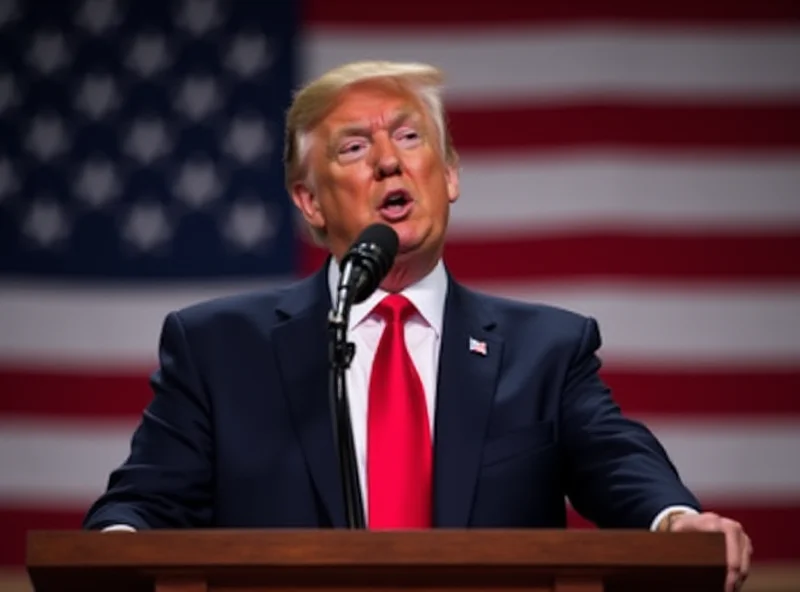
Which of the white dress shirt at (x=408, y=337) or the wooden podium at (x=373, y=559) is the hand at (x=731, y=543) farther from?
the white dress shirt at (x=408, y=337)

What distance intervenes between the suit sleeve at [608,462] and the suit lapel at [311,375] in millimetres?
364

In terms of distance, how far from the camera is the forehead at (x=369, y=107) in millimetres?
2906

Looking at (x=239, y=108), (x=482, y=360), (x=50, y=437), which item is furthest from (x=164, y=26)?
(x=482, y=360)

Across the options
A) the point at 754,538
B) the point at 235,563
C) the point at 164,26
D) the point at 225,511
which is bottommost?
the point at 754,538

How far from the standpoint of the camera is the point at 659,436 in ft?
14.7

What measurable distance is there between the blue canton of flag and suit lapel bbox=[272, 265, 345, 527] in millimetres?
1767

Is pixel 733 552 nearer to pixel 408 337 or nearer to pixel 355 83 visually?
pixel 408 337

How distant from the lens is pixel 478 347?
9.18 ft

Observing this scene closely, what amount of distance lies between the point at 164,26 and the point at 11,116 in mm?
455

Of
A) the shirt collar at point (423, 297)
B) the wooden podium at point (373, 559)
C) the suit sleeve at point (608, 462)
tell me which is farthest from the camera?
the shirt collar at point (423, 297)

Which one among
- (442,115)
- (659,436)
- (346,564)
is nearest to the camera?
(346,564)

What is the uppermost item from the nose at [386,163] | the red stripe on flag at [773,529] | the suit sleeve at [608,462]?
the nose at [386,163]

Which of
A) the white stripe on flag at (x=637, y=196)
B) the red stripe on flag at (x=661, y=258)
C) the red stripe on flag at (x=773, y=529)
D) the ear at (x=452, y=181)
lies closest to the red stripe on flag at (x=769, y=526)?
the red stripe on flag at (x=773, y=529)

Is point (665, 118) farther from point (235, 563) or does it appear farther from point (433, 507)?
point (235, 563)
